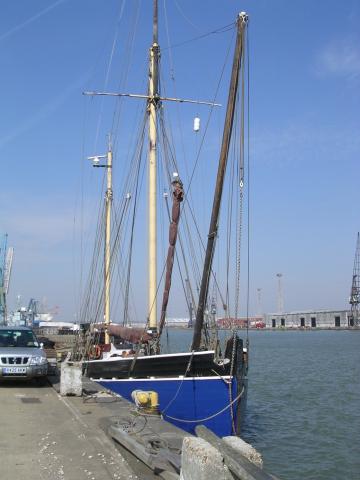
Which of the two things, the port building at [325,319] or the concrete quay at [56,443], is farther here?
the port building at [325,319]

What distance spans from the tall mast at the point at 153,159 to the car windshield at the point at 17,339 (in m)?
4.28

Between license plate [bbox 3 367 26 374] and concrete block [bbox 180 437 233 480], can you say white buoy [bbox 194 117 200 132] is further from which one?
concrete block [bbox 180 437 233 480]

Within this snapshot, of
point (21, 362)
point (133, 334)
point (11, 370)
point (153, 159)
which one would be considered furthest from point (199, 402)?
point (153, 159)

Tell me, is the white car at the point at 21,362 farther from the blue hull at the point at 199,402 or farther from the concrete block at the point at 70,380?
the blue hull at the point at 199,402

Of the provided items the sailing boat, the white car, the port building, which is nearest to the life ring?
the sailing boat

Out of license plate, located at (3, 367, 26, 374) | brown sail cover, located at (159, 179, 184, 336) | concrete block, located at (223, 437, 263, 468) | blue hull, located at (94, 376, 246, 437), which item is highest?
brown sail cover, located at (159, 179, 184, 336)

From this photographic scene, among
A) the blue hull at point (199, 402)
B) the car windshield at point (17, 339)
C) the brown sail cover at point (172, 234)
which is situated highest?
the brown sail cover at point (172, 234)

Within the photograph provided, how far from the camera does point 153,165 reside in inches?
862

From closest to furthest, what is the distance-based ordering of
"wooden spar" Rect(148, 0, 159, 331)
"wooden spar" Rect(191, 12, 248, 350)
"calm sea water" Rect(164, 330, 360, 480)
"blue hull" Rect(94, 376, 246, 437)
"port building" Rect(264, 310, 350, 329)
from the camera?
"calm sea water" Rect(164, 330, 360, 480)
"blue hull" Rect(94, 376, 246, 437)
"wooden spar" Rect(191, 12, 248, 350)
"wooden spar" Rect(148, 0, 159, 331)
"port building" Rect(264, 310, 350, 329)

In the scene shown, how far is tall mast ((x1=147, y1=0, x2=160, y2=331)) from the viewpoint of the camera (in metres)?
20.5

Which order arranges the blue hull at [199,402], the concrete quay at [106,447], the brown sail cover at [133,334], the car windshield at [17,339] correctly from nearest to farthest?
the concrete quay at [106,447]
the blue hull at [199,402]
the car windshield at [17,339]
the brown sail cover at [133,334]

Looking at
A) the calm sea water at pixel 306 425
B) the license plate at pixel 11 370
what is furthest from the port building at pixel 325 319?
the license plate at pixel 11 370

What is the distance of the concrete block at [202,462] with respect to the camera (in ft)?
16.2

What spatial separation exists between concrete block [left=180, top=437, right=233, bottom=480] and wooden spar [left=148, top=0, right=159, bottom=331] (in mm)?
14046
